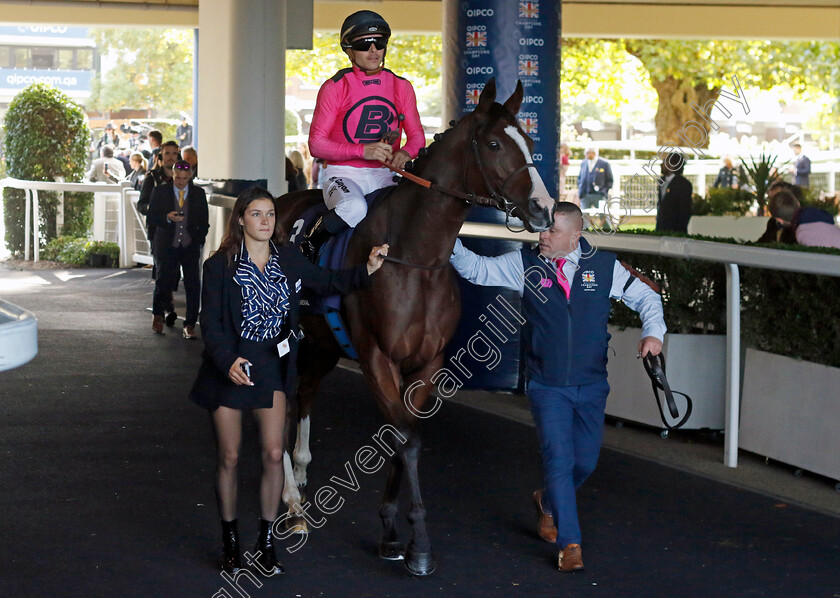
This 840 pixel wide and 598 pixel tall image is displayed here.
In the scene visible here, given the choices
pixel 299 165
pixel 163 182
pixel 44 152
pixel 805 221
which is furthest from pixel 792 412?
pixel 44 152

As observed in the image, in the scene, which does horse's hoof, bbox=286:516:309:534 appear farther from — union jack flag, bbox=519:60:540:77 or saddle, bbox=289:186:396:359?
union jack flag, bbox=519:60:540:77

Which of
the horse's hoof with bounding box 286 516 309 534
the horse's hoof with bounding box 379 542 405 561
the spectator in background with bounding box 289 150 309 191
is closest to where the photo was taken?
the horse's hoof with bounding box 379 542 405 561

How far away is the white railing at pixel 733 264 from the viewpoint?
261 inches

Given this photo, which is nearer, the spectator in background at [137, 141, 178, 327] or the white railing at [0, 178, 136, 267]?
the spectator in background at [137, 141, 178, 327]

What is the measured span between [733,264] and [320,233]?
261 cm

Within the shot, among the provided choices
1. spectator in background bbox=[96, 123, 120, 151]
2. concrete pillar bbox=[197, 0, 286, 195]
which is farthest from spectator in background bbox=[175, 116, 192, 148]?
concrete pillar bbox=[197, 0, 286, 195]

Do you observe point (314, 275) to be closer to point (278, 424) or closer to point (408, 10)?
point (278, 424)

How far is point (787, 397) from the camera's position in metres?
7.02

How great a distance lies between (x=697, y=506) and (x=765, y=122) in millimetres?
64713

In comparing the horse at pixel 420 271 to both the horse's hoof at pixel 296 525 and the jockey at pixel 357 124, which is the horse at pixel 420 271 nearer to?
the horse's hoof at pixel 296 525

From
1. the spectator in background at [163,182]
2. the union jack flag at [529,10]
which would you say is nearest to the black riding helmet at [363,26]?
the union jack flag at [529,10]

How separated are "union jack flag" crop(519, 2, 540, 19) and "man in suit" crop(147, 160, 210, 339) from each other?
14.6 ft

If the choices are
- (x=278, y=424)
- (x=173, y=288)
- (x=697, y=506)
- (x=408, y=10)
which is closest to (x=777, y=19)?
(x=408, y=10)

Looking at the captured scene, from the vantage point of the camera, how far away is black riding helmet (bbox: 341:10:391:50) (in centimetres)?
609
